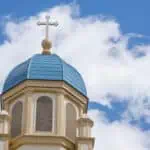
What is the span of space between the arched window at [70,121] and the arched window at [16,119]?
2.03 meters

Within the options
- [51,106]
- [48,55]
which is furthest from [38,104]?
[48,55]

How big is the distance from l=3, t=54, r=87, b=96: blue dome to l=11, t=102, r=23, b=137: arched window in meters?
0.99

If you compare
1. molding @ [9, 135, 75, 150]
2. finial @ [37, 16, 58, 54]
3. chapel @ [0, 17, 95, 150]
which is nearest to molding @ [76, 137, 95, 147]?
chapel @ [0, 17, 95, 150]

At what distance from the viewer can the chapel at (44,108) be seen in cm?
3284

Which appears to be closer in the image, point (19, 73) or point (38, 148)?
point (38, 148)

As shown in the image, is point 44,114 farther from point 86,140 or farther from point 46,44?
point 46,44

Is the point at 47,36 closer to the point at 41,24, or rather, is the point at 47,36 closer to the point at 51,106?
the point at 41,24

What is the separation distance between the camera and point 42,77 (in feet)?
113

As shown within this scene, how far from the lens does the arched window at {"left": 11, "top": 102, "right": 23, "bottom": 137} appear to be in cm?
3400

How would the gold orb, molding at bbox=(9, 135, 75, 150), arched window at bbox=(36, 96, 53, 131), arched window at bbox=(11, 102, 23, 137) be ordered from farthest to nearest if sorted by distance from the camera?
the gold orb → arched window at bbox=(11, 102, 23, 137) → arched window at bbox=(36, 96, 53, 131) → molding at bbox=(9, 135, 75, 150)

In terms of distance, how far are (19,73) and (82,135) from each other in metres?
4.30

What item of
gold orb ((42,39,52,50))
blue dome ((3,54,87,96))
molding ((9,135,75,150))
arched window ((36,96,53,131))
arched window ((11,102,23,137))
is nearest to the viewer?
molding ((9,135,75,150))

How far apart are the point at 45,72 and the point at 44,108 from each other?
1.68 m

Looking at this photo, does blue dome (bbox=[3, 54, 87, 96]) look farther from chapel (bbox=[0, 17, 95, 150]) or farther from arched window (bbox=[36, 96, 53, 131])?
arched window (bbox=[36, 96, 53, 131])
